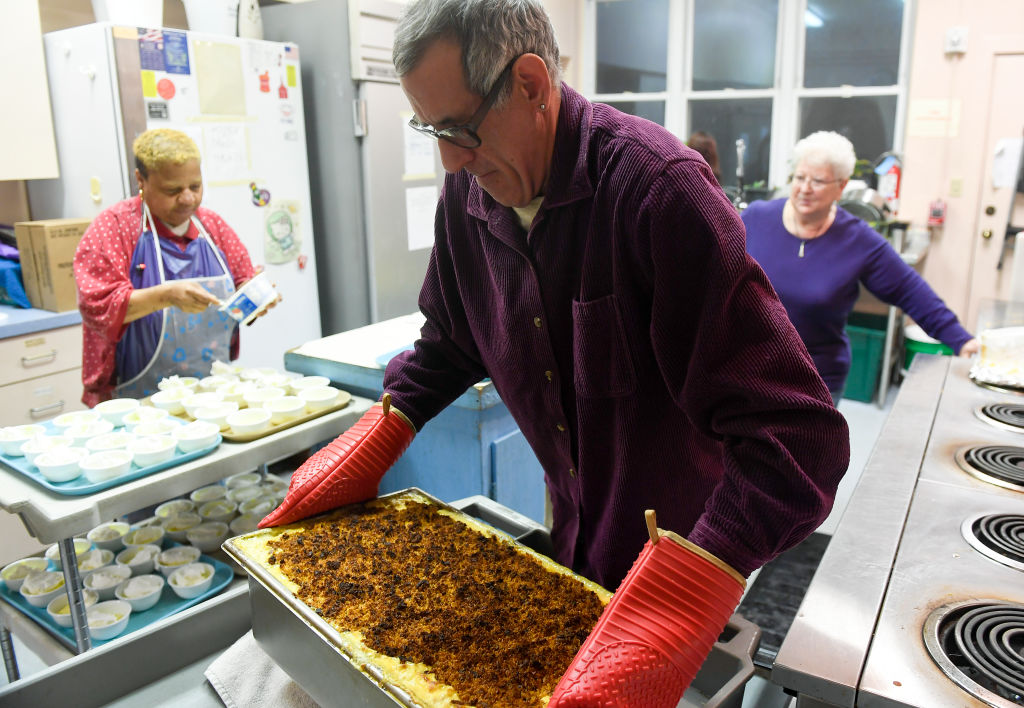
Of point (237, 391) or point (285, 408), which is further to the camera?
point (237, 391)

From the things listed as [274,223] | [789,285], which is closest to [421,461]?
[789,285]

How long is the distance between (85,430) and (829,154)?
2470mm

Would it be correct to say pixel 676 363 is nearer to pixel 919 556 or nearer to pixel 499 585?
pixel 499 585

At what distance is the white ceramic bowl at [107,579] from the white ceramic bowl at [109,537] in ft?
0.39

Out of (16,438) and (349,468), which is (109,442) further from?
(349,468)

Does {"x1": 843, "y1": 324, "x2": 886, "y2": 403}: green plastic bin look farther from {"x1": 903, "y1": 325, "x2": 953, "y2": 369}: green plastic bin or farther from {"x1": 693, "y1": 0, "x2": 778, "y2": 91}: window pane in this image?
→ {"x1": 693, "y1": 0, "x2": 778, "y2": 91}: window pane

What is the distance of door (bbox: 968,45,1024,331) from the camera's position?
14.3 feet

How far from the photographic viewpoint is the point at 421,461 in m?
2.03

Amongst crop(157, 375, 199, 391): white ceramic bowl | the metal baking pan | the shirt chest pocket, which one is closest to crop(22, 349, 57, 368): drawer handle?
crop(157, 375, 199, 391): white ceramic bowl

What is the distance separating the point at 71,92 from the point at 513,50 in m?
2.80

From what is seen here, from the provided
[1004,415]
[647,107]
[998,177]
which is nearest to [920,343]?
[998,177]

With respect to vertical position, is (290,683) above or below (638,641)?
below

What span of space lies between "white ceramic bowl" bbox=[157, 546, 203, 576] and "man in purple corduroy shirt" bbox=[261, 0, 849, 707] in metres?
0.66

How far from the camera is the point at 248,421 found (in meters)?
1.78
